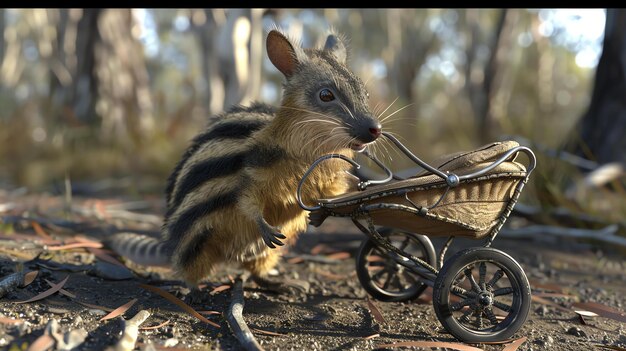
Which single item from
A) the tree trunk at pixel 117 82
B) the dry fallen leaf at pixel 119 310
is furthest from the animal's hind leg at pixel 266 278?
the tree trunk at pixel 117 82

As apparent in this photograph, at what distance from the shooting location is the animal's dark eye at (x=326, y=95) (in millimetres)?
2904

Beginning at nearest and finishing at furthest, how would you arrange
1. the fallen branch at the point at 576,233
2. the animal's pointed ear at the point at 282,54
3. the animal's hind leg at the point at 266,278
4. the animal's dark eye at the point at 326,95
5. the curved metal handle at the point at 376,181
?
the curved metal handle at the point at 376,181, the animal's dark eye at the point at 326,95, the animal's pointed ear at the point at 282,54, the animal's hind leg at the point at 266,278, the fallen branch at the point at 576,233

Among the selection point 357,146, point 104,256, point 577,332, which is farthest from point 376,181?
point 104,256

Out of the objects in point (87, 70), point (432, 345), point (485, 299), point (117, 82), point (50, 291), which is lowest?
point (50, 291)

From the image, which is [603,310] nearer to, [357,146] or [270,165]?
[357,146]

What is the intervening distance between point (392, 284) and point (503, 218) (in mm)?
1054

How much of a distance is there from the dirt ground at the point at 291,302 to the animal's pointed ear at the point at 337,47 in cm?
158

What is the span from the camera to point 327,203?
8.73ft

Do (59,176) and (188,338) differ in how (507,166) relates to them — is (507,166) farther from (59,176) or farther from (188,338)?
(59,176)

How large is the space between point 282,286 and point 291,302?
21 cm

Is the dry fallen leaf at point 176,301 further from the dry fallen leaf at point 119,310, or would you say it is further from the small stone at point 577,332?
the small stone at point 577,332

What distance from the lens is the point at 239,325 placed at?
8.05 feet

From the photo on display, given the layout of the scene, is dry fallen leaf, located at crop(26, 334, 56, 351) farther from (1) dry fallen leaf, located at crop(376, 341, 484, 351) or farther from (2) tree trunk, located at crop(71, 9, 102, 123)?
(2) tree trunk, located at crop(71, 9, 102, 123)

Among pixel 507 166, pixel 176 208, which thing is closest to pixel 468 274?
pixel 507 166
